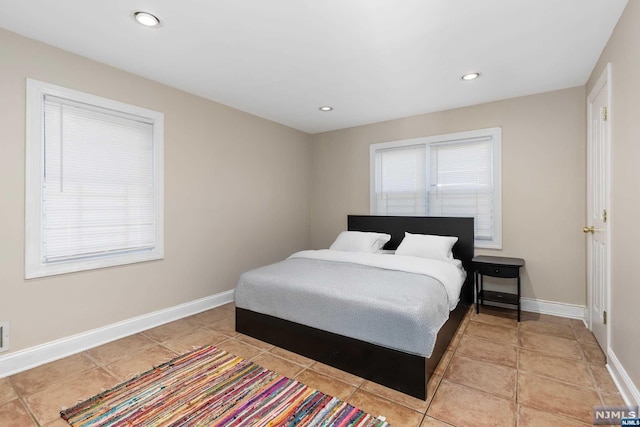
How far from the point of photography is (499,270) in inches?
126

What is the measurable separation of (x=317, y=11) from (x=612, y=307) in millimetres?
2898

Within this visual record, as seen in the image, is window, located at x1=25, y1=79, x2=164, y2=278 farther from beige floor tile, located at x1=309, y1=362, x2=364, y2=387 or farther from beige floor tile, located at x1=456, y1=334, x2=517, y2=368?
beige floor tile, located at x1=456, y1=334, x2=517, y2=368

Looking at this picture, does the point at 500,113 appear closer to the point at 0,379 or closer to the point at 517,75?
the point at 517,75

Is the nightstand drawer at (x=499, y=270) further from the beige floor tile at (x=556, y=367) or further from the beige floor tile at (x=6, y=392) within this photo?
the beige floor tile at (x=6, y=392)

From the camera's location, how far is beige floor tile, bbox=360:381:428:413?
1839mm

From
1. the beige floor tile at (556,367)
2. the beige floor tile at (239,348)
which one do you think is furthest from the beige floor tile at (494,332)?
the beige floor tile at (239,348)

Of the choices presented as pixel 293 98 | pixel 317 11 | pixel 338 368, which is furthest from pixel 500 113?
pixel 338 368

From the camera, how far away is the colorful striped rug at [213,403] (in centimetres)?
172

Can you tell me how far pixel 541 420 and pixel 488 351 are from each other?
33.3 inches

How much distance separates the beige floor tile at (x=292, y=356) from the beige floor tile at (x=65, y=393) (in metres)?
1.13

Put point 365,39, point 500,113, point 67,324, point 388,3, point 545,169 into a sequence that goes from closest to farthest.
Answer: point 388,3 → point 365,39 → point 67,324 → point 545,169 → point 500,113

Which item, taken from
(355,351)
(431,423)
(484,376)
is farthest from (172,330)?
(484,376)

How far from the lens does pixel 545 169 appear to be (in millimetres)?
3348

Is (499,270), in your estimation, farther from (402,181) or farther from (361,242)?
(402,181)
